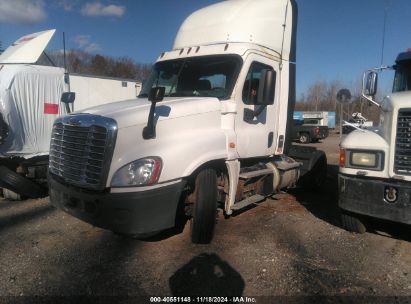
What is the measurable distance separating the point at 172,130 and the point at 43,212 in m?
3.61

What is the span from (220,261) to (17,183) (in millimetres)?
4649

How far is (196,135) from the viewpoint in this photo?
16.4 feet

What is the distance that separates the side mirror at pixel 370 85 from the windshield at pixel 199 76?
2.18m

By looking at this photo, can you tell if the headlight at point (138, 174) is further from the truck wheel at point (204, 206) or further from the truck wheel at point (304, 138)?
the truck wheel at point (304, 138)

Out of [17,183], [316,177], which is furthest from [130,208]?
[316,177]

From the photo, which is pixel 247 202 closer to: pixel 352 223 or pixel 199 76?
pixel 352 223

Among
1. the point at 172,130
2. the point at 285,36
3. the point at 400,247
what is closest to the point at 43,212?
the point at 172,130

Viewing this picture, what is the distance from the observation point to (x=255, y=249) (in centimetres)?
518

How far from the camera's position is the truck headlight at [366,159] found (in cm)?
500

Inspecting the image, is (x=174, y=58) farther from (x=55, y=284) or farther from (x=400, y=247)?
(x=400, y=247)

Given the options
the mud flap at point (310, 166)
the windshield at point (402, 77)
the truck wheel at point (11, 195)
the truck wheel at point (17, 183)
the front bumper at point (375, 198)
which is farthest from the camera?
the mud flap at point (310, 166)

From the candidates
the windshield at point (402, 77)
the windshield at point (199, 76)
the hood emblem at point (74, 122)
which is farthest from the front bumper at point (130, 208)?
the windshield at point (402, 77)

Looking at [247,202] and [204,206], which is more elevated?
[204,206]

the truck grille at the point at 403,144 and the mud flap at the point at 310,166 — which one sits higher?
the truck grille at the point at 403,144
